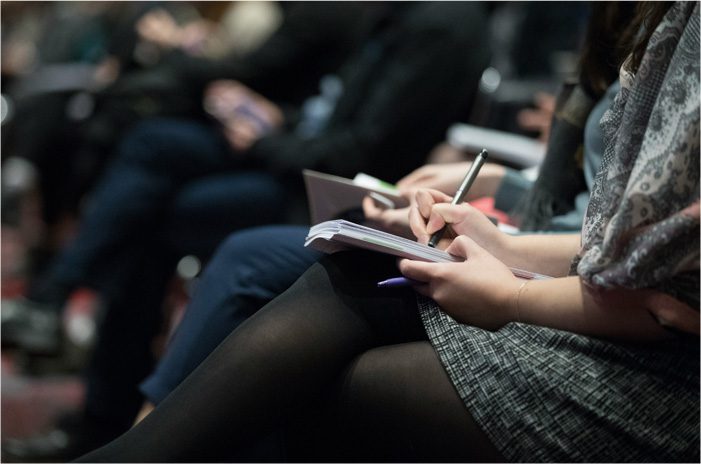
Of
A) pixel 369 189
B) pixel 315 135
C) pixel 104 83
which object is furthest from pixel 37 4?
pixel 369 189

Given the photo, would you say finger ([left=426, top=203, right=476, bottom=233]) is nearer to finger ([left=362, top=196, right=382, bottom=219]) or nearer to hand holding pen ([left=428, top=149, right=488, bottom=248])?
hand holding pen ([left=428, top=149, right=488, bottom=248])

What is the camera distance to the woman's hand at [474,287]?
2.81ft

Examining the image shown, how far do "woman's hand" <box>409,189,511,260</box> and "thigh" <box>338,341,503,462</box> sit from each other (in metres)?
0.14

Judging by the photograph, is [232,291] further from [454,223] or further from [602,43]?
[602,43]

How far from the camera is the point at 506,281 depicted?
0.86 meters

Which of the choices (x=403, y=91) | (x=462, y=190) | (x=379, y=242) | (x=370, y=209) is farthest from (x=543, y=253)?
(x=403, y=91)

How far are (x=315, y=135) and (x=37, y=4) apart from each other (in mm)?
3794

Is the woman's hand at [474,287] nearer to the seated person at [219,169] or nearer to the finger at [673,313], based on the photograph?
the finger at [673,313]

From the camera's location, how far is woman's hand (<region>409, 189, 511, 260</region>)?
0.96 metres

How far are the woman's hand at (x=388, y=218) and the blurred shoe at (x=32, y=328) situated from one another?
1.48 meters

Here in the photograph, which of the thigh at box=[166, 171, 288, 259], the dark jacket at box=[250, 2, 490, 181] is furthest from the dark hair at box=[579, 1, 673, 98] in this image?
the thigh at box=[166, 171, 288, 259]

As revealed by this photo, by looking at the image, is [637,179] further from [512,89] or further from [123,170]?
[512,89]

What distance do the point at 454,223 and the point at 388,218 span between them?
0.91 feet

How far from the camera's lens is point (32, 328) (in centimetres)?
254
